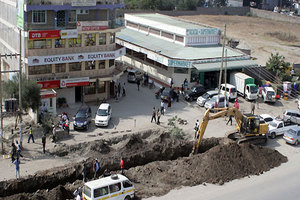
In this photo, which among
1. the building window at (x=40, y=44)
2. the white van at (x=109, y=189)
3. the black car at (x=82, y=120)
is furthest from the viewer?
the building window at (x=40, y=44)

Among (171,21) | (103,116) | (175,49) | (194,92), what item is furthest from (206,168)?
(171,21)

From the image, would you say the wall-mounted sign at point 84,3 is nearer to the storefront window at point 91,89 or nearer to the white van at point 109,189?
the storefront window at point 91,89

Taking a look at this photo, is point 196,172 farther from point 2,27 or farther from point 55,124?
point 2,27

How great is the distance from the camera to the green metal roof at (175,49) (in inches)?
2157

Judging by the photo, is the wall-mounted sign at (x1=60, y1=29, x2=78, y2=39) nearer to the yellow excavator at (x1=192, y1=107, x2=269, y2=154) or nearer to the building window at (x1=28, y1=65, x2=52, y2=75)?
the building window at (x1=28, y1=65, x2=52, y2=75)

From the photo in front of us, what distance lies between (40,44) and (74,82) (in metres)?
4.98

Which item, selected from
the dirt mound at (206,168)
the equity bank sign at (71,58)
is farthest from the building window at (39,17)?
the dirt mound at (206,168)

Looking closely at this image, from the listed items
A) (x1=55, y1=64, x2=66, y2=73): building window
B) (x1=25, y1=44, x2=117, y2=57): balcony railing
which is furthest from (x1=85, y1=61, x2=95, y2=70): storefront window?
(x1=55, y1=64, x2=66, y2=73): building window

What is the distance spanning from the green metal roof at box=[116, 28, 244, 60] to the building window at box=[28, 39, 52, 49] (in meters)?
15.0

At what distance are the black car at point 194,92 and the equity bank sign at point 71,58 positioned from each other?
8.77m

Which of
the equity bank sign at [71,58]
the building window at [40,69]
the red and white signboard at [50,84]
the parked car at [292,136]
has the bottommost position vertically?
the parked car at [292,136]

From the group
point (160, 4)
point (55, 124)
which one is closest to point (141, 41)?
point (55, 124)

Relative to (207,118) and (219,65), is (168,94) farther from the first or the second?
(207,118)

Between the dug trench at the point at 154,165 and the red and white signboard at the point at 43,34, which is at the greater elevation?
the red and white signboard at the point at 43,34
